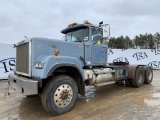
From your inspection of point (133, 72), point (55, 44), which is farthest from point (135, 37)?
point (55, 44)

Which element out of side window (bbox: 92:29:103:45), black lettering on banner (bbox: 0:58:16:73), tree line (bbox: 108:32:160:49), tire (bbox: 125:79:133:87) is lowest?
tire (bbox: 125:79:133:87)

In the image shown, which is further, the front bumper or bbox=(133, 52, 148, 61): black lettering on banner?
bbox=(133, 52, 148, 61): black lettering on banner

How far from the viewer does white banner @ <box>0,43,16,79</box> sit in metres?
10.8

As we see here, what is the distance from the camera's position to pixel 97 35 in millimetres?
6352

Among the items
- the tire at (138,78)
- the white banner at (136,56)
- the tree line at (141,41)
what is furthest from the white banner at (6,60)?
the tree line at (141,41)

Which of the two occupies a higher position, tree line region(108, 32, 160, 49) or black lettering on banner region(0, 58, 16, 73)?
tree line region(108, 32, 160, 49)

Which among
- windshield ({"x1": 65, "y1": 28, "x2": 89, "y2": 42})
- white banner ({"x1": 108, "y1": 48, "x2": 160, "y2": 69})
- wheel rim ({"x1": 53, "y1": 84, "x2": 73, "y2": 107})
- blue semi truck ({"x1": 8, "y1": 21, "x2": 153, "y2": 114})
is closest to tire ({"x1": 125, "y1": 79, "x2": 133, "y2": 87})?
blue semi truck ({"x1": 8, "y1": 21, "x2": 153, "y2": 114})

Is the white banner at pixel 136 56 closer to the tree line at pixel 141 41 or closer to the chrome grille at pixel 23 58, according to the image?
the chrome grille at pixel 23 58

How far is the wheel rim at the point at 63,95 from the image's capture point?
4.38 metres

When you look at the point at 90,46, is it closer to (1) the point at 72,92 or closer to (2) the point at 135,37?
(1) the point at 72,92

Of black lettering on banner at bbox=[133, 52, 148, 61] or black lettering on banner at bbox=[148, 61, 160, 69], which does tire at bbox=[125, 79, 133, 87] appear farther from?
black lettering on banner at bbox=[148, 61, 160, 69]

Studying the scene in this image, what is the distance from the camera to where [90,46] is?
6012 mm

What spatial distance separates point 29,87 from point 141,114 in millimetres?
2938

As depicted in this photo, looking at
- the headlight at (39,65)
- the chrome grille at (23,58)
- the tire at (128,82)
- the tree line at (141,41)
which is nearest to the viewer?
the headlight at (39,65)
